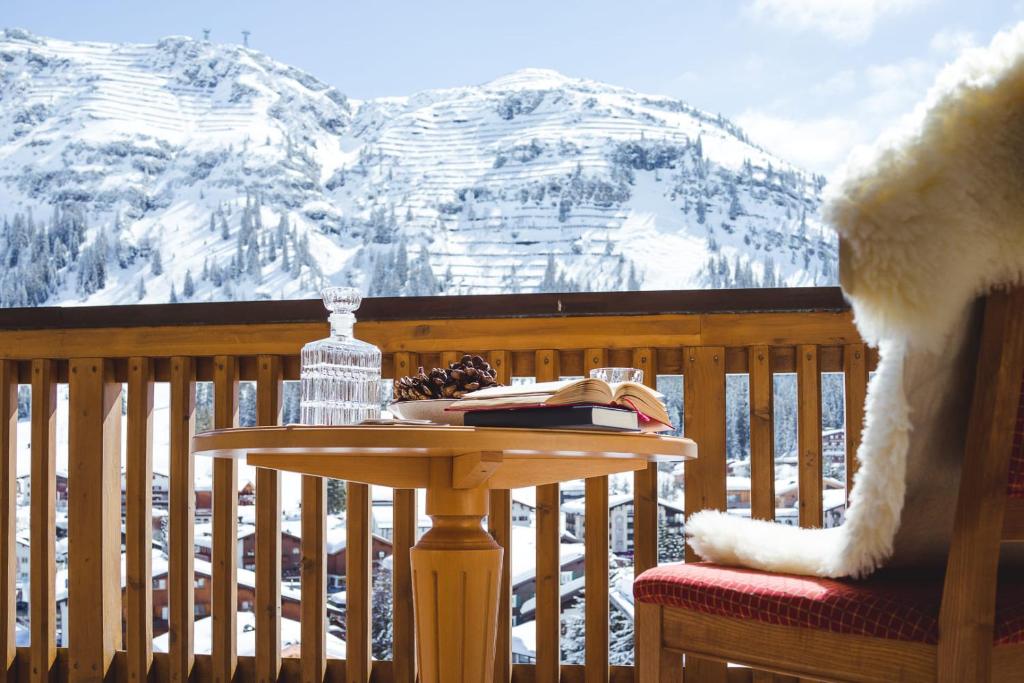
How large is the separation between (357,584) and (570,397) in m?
1.21

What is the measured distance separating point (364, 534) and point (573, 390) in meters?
1.18

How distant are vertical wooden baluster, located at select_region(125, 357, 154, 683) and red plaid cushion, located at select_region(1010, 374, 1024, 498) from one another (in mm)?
2046

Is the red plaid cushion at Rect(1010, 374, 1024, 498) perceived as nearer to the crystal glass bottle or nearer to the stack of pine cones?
the stack of pine cones

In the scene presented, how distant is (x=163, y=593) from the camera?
2.49 m

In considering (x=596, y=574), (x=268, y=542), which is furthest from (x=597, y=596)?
(x=268, y=542)

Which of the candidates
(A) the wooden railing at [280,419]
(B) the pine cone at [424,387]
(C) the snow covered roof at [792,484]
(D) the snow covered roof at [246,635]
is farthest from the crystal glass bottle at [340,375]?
(C) the snow covered roof at [792,484]

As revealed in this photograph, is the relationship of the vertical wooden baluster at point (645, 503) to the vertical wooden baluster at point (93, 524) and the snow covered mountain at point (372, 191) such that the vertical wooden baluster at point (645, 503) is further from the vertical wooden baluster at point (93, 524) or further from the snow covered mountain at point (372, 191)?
the vertical wooden baluster at point (93, 524)

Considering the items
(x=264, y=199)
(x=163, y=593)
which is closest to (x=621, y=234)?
(x=264, y=199)

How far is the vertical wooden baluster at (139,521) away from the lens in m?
2.42

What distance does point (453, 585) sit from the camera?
5.12 ft

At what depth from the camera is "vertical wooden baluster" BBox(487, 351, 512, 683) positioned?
7.48 feet

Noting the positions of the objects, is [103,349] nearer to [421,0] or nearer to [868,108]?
[421,0]

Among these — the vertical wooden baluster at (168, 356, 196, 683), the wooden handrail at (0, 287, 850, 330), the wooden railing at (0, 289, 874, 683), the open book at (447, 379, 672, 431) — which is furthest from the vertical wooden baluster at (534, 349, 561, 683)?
the vertical wooden baluster at (168, 356, 196, 683)

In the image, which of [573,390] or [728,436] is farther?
[728,436]
